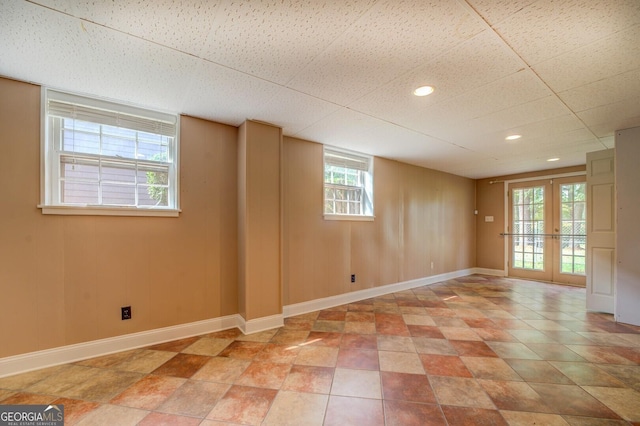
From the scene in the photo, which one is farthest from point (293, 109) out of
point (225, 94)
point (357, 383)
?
point (357, 383)

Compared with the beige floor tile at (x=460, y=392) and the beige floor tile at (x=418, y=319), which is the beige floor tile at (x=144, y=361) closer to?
the beige floor tile at (x=460, y=392)

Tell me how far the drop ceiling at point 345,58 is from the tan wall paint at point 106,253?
A: 0.43 metres

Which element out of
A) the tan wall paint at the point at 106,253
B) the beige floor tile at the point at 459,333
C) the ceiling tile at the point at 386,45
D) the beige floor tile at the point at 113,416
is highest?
→ the ceiling tile at the point at 386,45

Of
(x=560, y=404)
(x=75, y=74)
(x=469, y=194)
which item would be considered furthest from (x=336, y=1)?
(x=469, y=194)

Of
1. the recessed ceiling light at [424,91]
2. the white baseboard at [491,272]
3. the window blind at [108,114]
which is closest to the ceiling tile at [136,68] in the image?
the window blind at [108,114]

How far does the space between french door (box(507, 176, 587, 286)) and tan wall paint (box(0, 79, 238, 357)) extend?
6.15 m

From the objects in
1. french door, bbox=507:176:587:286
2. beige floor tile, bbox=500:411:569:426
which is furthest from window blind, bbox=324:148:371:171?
french door, bbox=507:176:587:286

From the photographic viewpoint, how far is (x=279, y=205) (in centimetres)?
311

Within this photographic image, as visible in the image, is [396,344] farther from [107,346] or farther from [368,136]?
[107,346]

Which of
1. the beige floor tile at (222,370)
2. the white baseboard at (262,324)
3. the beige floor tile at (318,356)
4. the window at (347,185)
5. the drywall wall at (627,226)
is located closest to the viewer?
the beige floor tile at (222,370)

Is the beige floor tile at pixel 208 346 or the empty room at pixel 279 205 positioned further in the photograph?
the beige floor tile at pixel 208 346

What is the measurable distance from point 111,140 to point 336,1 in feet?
7.94

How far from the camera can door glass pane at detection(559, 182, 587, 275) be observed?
4977 millimetres

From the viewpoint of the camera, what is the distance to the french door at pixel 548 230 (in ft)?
16.5
